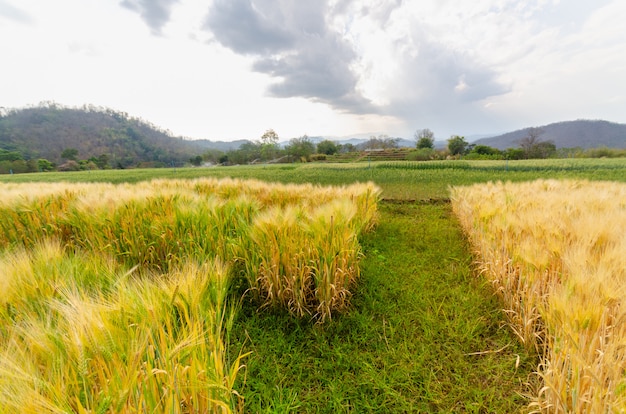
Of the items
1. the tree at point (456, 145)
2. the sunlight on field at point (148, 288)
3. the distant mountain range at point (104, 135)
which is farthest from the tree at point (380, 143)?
the sunlight on field at point (148, 288)

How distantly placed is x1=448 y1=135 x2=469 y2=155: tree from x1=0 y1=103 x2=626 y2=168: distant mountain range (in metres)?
15.0

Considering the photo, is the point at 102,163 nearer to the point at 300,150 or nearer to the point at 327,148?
the point at 300,150

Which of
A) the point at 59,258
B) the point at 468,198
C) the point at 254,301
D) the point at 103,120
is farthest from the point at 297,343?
the point at 103,120

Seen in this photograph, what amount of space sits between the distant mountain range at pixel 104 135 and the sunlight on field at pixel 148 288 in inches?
2597

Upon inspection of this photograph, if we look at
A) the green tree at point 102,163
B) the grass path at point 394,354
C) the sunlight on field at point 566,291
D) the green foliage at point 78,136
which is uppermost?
the green foliage at point 78,136

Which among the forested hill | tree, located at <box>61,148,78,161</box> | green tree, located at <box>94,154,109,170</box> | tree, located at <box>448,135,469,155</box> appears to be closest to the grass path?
tree, located at <box>448,135,469,155</box>

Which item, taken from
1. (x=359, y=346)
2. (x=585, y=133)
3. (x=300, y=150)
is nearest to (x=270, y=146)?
(x=300, y=150)

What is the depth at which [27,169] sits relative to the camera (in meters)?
39.4

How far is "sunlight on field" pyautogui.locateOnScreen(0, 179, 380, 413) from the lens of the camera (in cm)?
79

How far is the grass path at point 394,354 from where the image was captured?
1384 millimetres

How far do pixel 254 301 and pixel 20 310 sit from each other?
1.43m

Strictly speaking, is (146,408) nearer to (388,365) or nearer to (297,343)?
(297,343)

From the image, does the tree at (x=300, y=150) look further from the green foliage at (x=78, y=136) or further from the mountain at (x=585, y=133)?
the mountain at (x=585, y=133)

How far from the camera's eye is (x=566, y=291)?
132 cm
